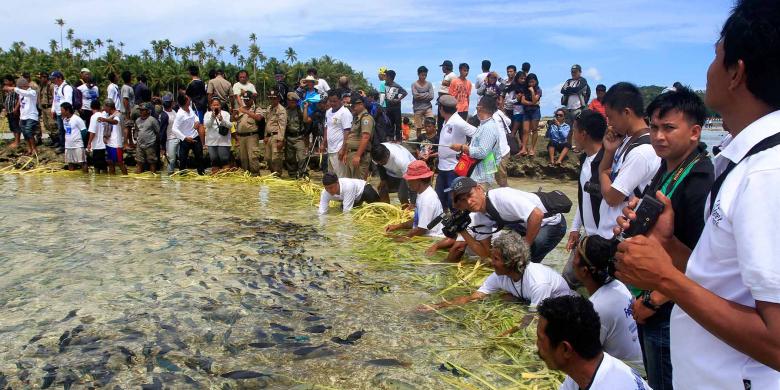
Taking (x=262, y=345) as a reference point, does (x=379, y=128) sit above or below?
above

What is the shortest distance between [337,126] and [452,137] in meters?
3.97

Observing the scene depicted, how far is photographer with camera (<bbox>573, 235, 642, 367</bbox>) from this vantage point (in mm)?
4043

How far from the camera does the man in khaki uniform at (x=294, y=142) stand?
14.8m

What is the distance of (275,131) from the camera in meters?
14.6

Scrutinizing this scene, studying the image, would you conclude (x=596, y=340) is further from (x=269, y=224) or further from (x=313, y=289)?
(x=269, y=224)

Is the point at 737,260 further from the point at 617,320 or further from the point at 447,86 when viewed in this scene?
the point at 447,86

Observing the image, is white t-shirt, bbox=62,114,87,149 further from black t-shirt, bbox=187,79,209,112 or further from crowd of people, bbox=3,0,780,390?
crowd of people, bbox=3,0,780,390

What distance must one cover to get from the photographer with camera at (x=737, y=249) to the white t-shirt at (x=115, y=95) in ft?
54.1

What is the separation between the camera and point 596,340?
3.02 m

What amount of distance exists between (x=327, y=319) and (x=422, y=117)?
10705 millimetres

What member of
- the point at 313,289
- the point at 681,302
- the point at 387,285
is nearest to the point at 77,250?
the point at 313,289

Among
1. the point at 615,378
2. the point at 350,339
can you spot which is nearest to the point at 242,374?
the point at 350,339

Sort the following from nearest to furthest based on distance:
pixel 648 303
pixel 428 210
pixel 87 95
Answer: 1. pixel 648 303
2. pixel 428 210
3. pixel 87 95

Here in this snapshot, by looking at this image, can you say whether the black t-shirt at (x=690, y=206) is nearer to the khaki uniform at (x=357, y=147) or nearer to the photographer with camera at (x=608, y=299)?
the photographer with camera at (x=608, y=299)
